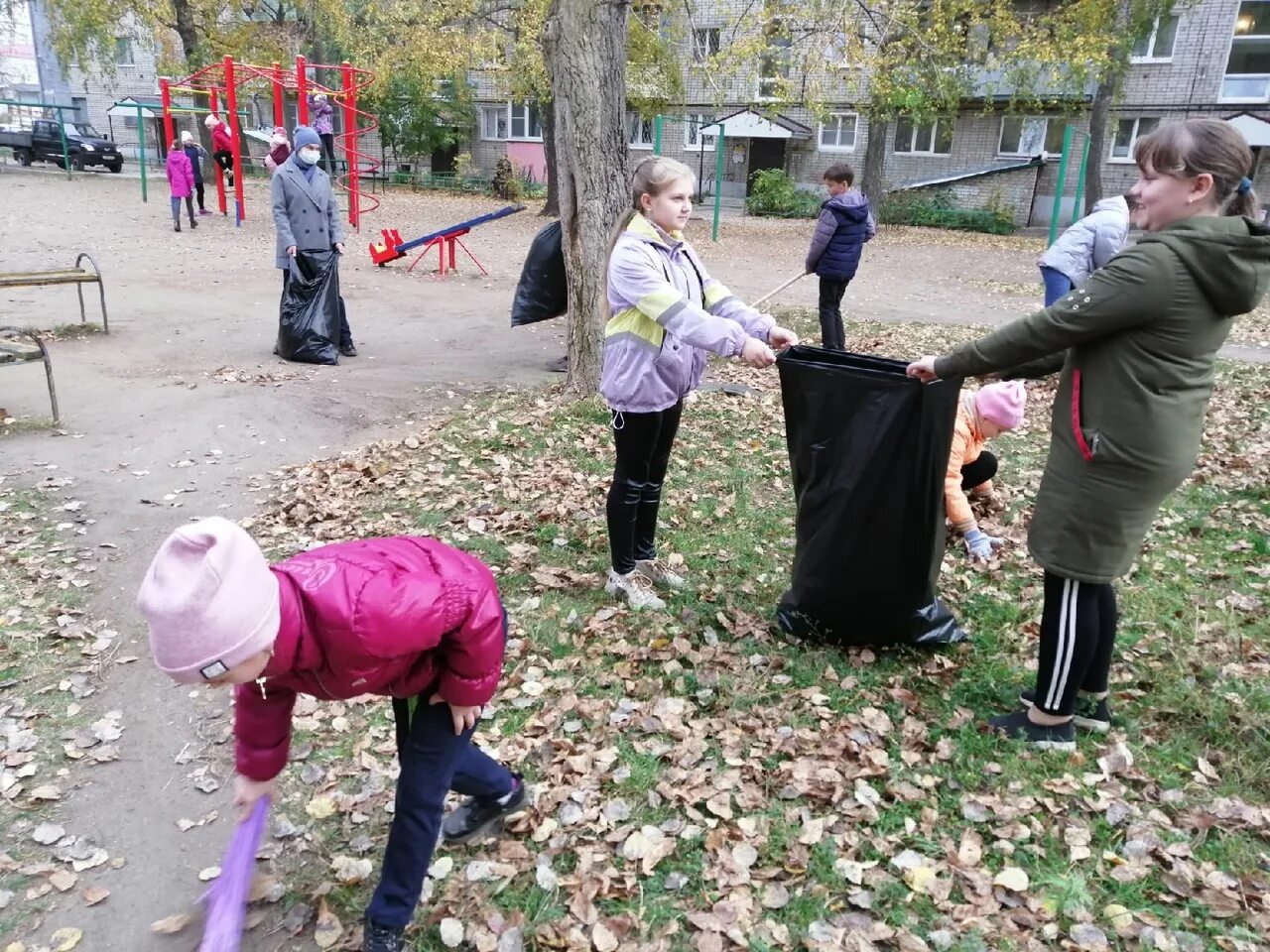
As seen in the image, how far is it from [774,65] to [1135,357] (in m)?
22.1

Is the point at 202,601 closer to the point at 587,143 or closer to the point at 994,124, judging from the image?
the point at 587,143

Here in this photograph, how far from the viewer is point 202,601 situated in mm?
1649

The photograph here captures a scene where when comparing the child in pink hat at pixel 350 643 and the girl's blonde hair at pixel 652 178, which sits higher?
the girl's blonde hair at pixel 652 178

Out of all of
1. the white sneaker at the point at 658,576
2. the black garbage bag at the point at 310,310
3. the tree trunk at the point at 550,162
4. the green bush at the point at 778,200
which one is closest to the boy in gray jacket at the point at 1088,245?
the white sneaker at the point at 658,576

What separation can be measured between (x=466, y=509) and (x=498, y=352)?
4386 mm

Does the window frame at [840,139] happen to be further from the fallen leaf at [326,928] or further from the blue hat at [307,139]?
the fallen leaf at [326,928]

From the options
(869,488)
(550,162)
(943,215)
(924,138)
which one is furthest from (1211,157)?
(924,138)

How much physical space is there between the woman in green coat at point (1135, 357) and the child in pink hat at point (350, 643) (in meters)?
1.64

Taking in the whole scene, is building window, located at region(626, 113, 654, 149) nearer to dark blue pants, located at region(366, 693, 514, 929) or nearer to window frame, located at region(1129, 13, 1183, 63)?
window frame, located at region(1129, 13, 1183, 63)

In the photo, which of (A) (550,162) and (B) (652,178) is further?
(A) (550,162)

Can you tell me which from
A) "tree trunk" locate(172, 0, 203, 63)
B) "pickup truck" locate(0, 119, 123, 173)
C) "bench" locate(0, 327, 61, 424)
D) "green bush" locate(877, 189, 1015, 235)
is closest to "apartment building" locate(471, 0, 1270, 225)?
"green bush" locate(877, 189, 1015, 235)

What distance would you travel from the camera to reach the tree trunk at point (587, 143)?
6.39 meters

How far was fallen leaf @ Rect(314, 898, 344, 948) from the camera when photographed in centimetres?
241

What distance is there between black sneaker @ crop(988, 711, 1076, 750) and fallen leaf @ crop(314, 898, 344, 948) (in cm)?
209
